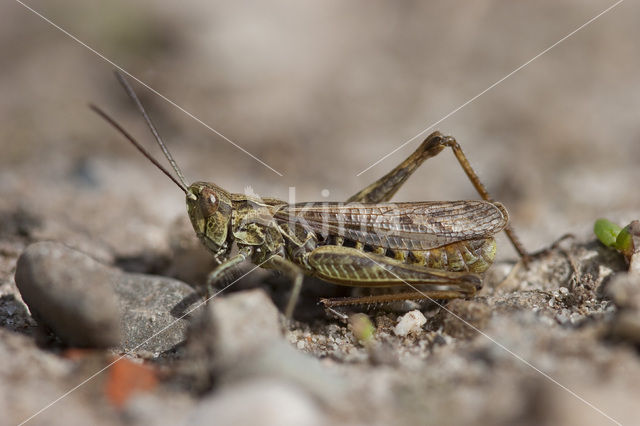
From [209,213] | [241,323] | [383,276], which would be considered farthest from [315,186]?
[241,323]

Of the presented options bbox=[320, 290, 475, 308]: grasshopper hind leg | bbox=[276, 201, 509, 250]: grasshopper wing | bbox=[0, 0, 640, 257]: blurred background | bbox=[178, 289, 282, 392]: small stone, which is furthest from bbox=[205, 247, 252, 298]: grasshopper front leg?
bbox=[0, 0, 640, 257]: blurred background

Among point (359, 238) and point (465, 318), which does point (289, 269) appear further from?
point (465, 318)

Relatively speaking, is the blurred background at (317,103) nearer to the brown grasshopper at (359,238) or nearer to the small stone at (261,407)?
the brown grasshopper at (359,238)

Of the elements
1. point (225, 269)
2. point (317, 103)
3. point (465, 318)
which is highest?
point (317, 103)

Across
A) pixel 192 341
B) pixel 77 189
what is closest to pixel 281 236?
pixel 192 341

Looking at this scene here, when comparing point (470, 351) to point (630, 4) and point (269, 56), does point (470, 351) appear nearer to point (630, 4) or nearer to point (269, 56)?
point (269, 56)

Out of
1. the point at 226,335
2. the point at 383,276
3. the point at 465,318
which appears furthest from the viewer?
the point at 383,276
